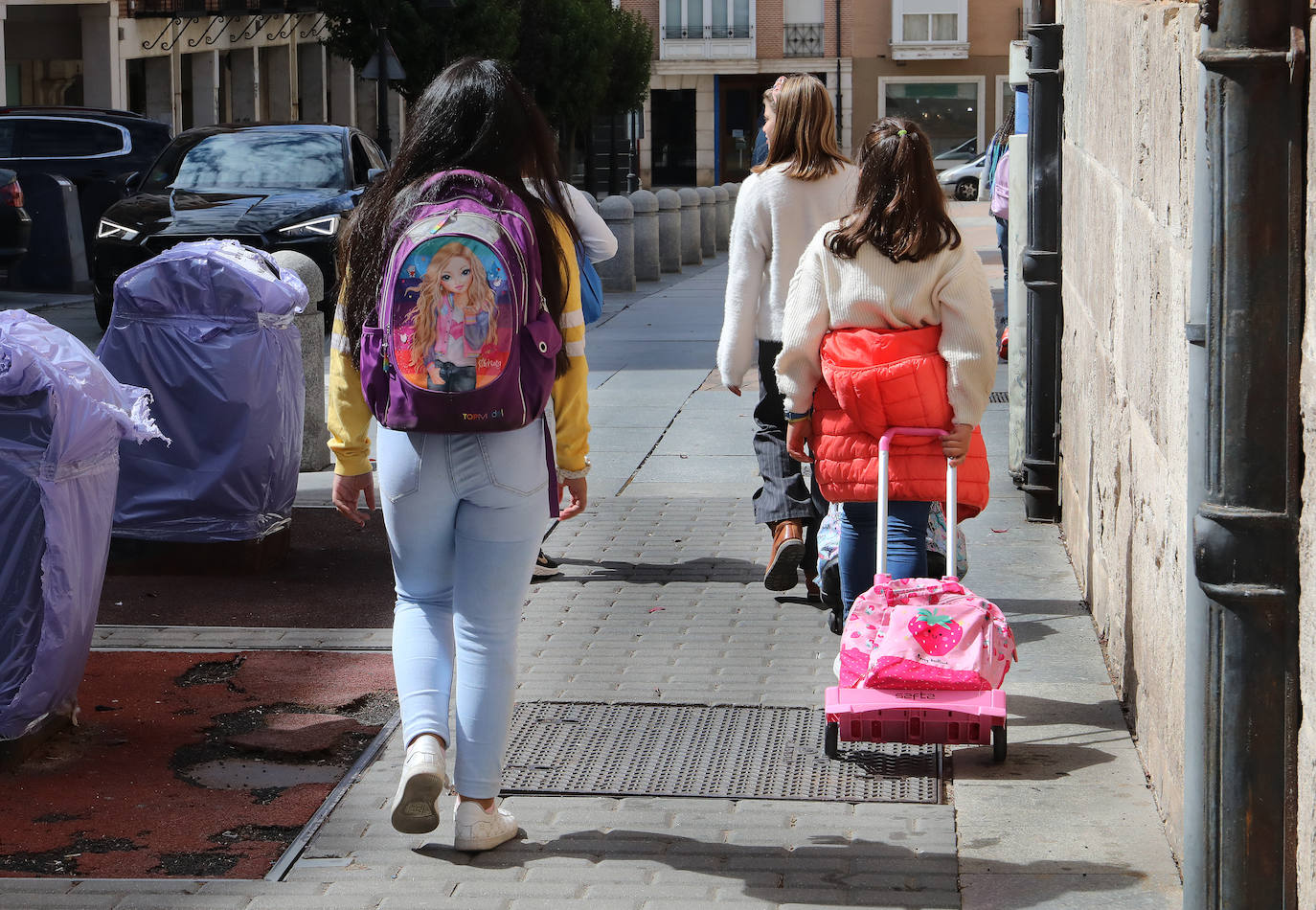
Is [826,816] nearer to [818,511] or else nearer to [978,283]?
[978,283]

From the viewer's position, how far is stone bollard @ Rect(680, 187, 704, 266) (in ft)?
74.4

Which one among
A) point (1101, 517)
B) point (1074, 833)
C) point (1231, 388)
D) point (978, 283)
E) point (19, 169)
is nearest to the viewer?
point (1231, 388)

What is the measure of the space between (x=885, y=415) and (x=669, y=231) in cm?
1700

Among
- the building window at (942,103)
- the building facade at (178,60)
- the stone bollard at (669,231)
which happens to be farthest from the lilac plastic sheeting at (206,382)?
the building window at (942,103)

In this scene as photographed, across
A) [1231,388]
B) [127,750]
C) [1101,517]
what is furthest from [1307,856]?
[127,750]

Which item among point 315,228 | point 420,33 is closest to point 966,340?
point 315,228

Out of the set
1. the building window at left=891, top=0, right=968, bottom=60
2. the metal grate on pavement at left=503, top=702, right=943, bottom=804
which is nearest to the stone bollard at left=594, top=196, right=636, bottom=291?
the metal grate on pavement at left=503, top=702, right=943, bottom=804

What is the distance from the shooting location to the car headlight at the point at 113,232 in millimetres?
14818

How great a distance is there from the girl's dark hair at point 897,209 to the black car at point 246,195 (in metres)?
9.61

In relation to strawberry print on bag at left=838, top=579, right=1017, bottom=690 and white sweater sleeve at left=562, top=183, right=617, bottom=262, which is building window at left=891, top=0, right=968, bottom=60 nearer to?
white sweater sleeve at left=562, top=183, right=617, bottom=262

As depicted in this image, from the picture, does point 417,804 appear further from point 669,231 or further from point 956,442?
point 669,231

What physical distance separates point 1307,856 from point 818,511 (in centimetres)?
353

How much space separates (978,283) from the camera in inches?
192

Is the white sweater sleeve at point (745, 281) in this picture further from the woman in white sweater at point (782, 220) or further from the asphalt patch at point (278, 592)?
the asphalt patch at point (278, 592)
